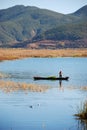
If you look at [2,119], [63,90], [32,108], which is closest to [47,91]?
[63,90]

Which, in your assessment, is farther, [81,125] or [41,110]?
[41,110]

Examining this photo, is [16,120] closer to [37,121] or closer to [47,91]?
[37,121]

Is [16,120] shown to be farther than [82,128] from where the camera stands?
Yes

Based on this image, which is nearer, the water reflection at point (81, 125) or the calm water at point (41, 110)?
the water reflection at point (81, 125)

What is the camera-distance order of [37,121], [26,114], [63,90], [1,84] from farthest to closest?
[1,84] < [63,90] < [26,114] < [37,121]

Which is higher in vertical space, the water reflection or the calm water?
the calm water

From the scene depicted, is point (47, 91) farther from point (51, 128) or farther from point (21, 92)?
point (51, 128)

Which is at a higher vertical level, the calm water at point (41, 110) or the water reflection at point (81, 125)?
the calm water at point (41, 110)

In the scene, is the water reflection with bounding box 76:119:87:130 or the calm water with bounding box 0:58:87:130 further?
the calm water with bounding box 0:58:87:130

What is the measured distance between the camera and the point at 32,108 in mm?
31328

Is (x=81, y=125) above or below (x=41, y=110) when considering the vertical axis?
below

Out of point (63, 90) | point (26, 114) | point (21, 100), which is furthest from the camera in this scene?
point (63, 90)

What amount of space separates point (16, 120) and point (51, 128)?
10.1 ft

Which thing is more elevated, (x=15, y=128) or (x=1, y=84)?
(x=1, y=84)
